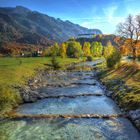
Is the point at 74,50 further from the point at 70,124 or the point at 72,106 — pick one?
the point at 70,124

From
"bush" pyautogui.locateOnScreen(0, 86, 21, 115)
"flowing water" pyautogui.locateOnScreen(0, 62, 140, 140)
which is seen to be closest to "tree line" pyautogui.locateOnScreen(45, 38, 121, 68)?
"flowing water" pyautogui.locateOnScreen(0, 62, 140, 140)

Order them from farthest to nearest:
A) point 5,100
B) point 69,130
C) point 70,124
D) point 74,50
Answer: point 74,50
point 5,100
point 70,124
point 69,130

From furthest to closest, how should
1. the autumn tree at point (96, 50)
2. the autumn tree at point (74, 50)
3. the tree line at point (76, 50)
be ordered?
the autumn tree at point (96, 50) → the autumn tree at point (74, 50) → the tree line at point (76, 50)

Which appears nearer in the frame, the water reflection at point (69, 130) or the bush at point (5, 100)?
the water reflection at point (69, 130)

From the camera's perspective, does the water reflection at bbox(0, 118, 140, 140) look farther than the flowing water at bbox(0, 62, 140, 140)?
No

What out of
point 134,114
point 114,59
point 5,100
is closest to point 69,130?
point 134,114

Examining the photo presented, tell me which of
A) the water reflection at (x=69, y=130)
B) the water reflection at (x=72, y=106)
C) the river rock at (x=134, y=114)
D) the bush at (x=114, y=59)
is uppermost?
the bush at (x=114, y=59)

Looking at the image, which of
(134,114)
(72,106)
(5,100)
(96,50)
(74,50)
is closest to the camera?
(134,114)

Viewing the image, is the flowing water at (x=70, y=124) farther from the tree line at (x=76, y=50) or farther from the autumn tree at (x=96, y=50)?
the autumn tree at (x=96, y=50)

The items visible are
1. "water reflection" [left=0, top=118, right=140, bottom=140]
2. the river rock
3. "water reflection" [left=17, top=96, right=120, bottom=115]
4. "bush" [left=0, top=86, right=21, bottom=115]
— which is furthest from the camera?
"water reflection" [left=17, top=96, right=120, bottom=115]

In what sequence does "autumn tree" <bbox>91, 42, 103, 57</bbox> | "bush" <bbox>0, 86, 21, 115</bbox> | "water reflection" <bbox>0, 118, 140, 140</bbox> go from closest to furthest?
"water reflection" <bbox>0, 118, 140, 140</bbox> < "bush" <bbox>0, 86, 21, 115</bbox> < "autumn tree" <bbox>91, 42, 103, 57</bbox>

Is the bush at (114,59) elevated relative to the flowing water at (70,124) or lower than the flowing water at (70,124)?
elevated

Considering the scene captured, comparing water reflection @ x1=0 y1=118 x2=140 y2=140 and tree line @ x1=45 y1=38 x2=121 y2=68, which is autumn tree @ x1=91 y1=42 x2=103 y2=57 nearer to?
tree line @ x1=45 y1=38 x2=121 y2=68

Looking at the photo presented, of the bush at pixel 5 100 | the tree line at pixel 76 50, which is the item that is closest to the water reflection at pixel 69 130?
the bush at pixel 5 100
